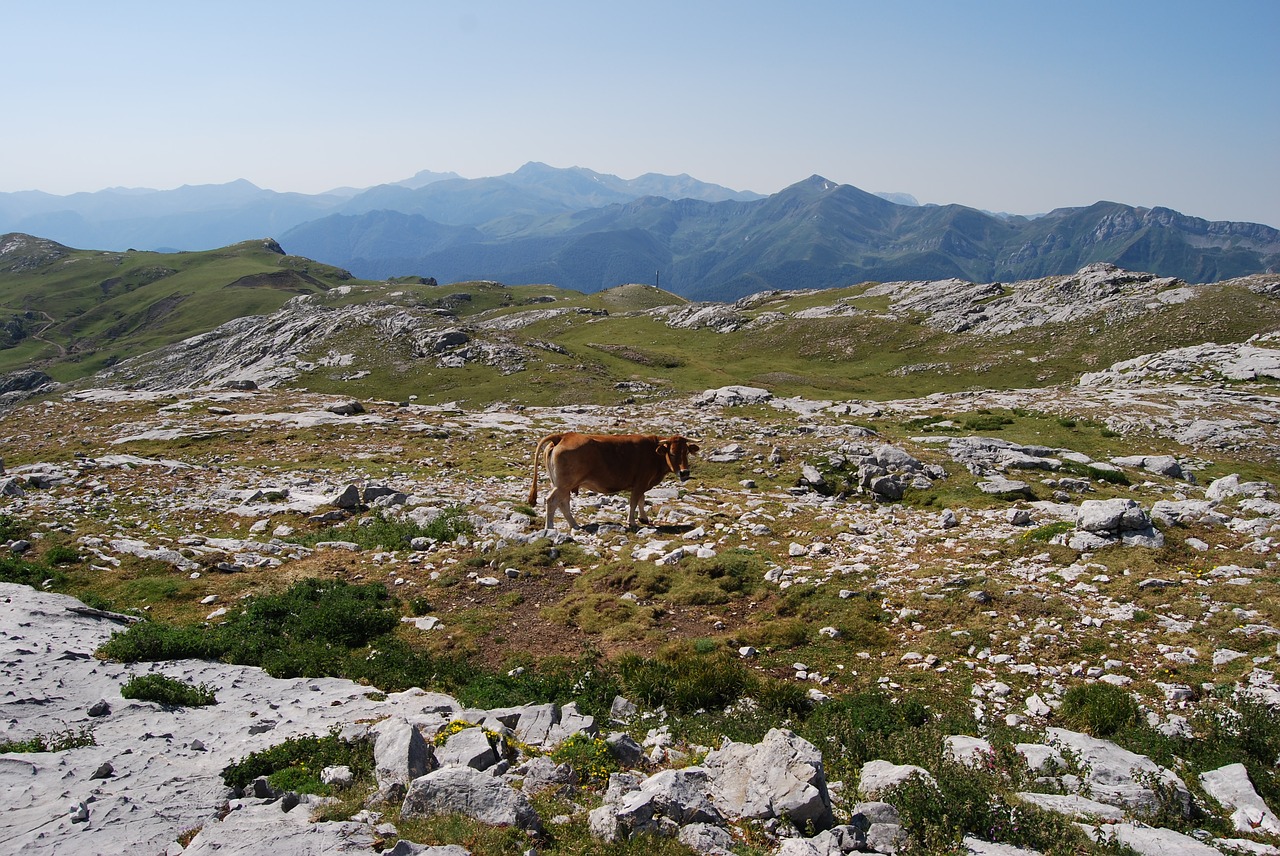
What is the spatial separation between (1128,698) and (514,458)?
22.6 metres

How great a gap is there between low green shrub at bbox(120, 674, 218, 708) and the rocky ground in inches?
8.1

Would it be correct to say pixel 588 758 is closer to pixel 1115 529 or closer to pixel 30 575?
pixel 1115 529

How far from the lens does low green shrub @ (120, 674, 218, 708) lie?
348 inches

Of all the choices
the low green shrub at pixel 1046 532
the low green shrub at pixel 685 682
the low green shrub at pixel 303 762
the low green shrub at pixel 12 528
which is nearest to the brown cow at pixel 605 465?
the low green shrub at pixel 685 682

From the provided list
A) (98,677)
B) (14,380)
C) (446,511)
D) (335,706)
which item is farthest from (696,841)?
(14,380)

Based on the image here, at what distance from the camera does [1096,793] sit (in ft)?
21.3

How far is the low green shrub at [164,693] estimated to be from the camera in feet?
29.0

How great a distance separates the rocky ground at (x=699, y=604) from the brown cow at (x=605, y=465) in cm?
103

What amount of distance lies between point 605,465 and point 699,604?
5237mm

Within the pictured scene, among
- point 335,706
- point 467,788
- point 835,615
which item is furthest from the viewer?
point 835,615

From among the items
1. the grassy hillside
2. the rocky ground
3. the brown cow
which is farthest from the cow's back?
the grassy hillside

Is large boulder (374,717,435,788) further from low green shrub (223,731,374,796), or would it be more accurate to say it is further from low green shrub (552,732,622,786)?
low green shrub (552,732,622,786)

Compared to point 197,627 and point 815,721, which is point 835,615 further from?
point 197,627

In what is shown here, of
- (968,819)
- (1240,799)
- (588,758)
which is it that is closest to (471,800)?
(588,758)
